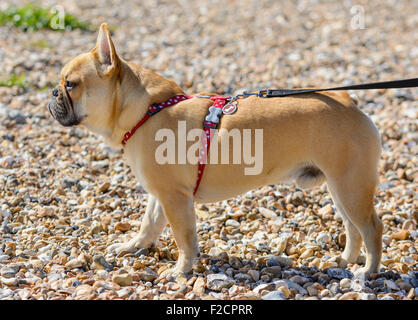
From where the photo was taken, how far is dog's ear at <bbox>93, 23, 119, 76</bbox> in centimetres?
460

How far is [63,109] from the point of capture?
4746 millimetres

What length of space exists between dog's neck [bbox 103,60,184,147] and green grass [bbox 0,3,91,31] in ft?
26.7

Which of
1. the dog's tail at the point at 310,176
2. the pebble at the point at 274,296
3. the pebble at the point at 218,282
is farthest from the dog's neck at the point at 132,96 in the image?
the pebble at the point at 274,296


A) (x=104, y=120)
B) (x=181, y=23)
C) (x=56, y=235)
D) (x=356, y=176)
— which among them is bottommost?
(x=56, y=235)

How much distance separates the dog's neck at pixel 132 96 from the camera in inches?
186

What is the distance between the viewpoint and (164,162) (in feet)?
15.2

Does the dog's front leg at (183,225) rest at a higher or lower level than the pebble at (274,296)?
higher

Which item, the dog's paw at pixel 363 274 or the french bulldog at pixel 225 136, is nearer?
the french bulldog at pixel 225 136

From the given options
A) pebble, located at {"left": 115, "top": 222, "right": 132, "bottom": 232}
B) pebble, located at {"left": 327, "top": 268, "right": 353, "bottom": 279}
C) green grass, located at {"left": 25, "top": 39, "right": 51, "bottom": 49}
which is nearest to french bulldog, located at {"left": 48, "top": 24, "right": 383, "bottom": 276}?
pebble, located at {"left": 327, "top": 268, "right": 353, "bottom": 279}

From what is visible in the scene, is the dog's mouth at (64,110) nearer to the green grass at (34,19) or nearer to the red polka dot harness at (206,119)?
the red polka dot harness at (206,119)
